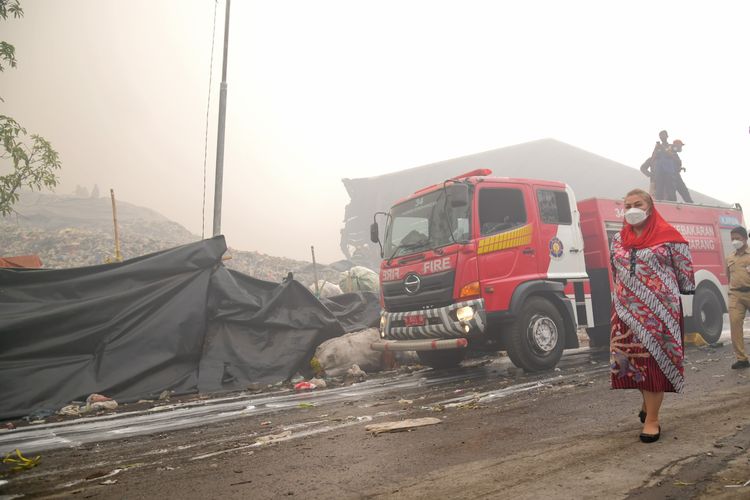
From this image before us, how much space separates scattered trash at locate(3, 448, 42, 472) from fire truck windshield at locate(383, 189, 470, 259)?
4712 mm

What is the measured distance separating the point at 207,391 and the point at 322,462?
426 cm

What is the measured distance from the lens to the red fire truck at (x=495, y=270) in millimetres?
6227

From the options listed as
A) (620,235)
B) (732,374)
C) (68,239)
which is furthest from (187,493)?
(68,239)

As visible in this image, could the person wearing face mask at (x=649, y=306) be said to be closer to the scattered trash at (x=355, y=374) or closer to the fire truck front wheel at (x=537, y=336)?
the fire truck front wheel at (x=537, y=336)

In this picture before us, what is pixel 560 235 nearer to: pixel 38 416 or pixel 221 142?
pixel 38 416

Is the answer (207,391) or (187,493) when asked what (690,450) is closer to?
(187,493)

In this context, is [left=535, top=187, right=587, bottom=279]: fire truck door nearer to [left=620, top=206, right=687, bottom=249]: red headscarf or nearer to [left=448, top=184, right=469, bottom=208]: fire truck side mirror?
[left=448, top=184, right=469, bottom=208]: fire truck side mirror

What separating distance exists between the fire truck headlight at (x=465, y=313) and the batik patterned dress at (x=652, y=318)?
2.66 metres

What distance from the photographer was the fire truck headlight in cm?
604

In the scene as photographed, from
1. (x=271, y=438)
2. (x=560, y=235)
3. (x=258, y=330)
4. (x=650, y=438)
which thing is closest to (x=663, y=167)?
(x=560, y=235)

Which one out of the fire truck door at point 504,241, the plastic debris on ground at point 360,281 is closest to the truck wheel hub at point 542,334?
the fire truck door at point 504,241

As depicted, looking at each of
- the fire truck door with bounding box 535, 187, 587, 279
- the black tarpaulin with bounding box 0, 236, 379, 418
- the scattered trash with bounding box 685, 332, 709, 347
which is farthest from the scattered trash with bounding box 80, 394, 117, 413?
the scattered trash with bounding box 685, 332, 709, 347

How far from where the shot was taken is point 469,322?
19.8 feet

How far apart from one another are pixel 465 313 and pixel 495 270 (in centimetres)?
73
